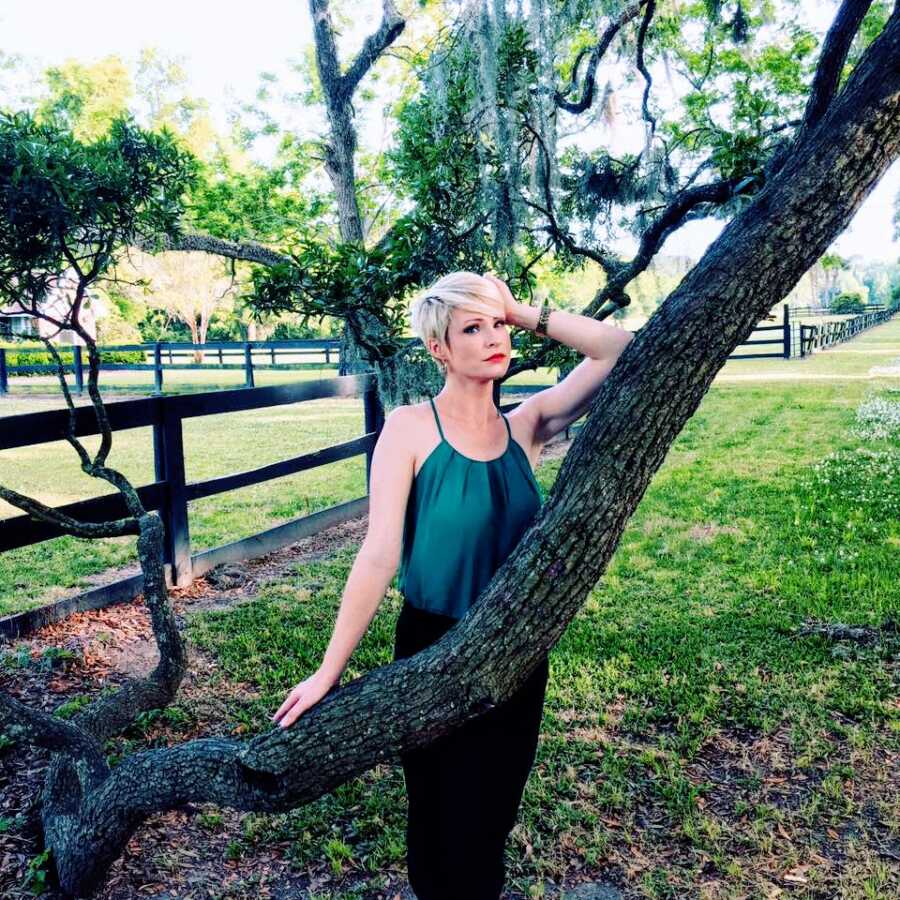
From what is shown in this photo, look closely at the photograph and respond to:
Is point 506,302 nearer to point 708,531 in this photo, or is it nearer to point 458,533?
point 458,533

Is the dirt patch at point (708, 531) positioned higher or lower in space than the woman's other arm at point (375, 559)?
lower

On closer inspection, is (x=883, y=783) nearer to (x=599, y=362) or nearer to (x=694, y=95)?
(x=599, y=362)

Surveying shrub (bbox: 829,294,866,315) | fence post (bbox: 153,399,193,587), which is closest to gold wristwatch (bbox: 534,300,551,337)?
fence post (bbox: 153,399,193,587)

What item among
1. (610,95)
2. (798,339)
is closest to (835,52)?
(610,95)

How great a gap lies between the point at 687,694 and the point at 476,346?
8.10ft

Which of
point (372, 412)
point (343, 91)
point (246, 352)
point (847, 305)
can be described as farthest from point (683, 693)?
point (847, 305)

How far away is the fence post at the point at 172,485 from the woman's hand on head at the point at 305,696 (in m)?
3.70

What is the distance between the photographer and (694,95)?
11.6 m

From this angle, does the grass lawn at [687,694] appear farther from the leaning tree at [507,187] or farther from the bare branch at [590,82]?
the bare branch at [590,82]

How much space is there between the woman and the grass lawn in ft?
2.31

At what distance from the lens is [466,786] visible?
190 centimetres

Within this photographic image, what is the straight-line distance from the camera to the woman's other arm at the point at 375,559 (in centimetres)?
181

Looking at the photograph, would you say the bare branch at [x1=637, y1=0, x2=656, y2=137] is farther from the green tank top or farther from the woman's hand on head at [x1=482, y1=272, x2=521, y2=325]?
the green tank top

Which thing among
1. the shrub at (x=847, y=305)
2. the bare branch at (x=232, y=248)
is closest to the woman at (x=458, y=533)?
the bare branch at (x=232, y=248)
